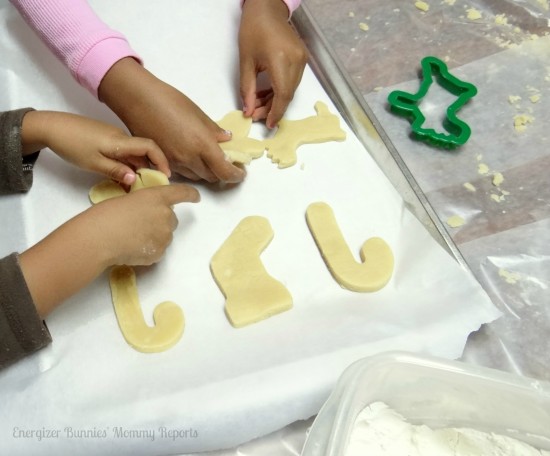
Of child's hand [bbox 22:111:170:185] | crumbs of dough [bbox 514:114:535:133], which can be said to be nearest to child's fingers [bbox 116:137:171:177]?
child's hand [bbox 22:111:170:185]

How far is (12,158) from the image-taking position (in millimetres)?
646

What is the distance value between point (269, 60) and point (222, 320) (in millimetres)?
304

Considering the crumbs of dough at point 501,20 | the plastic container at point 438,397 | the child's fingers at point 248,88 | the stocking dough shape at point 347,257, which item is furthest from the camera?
the crumbs of dough at point 501,20

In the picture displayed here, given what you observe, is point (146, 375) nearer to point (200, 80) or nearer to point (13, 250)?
point (13, 250)

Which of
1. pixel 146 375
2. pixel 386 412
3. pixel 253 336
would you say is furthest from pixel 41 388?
pixel 386 412

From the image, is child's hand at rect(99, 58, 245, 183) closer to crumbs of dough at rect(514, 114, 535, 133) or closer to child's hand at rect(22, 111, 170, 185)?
child's hand at rect(22, 111, 170, 185)

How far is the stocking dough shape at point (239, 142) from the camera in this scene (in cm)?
65

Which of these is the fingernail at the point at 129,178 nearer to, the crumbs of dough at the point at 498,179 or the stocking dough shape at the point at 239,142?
the stocking dough shape at the point at 239,142

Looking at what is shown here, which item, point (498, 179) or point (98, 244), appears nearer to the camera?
point (98, 244)

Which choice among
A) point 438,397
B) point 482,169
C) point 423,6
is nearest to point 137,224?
point 438,397

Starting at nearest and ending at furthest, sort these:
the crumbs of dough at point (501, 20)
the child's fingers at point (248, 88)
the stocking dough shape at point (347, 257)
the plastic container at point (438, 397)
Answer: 1. the plastic container at point (438, 397)
2. the stocking dough shape at point (347, 257)
3. the child's fingers at point (248, 88)
4. the crumbs of dough at point (501, 20)

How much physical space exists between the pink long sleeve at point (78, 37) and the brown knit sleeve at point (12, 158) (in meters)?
0.08

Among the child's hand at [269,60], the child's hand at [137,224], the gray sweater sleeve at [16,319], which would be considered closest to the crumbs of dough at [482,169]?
the child's hand at [269,60]

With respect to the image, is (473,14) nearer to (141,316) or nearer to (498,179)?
(498,179)
